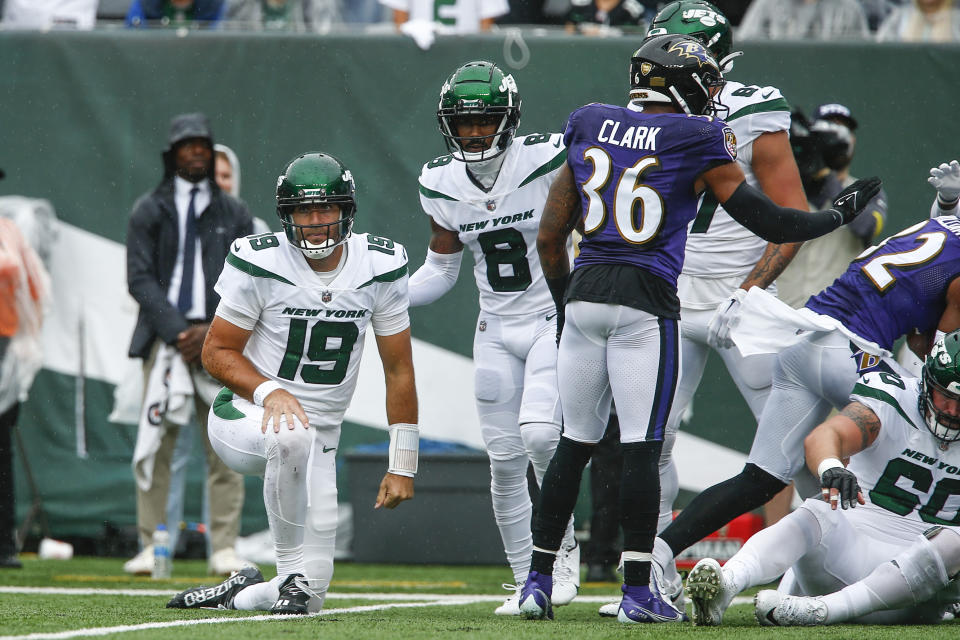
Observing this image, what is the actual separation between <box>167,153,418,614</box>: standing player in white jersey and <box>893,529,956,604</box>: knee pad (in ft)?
5.23

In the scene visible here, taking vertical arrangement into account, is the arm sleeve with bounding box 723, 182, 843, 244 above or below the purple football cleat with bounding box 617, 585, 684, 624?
above

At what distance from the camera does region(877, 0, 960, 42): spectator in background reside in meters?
7.60

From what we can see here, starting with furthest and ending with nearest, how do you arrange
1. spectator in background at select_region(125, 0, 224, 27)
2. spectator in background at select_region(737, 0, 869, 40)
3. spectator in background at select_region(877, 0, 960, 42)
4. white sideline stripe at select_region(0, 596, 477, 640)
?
spectator in background at select_region(125, 0, 224, 27)
spectator in background at select_region(737, 0, 869, 40)
spectator in background at select_region(877, 0, 960, 42)
white sideline stripe at select_region(0, 596, 477, 640)

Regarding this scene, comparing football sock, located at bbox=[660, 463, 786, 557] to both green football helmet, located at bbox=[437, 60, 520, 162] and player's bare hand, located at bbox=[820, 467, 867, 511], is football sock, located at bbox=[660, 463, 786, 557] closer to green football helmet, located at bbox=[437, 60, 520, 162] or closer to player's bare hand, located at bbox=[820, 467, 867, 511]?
player's bare hand, located at bbox=[820, 467, 867, 511]

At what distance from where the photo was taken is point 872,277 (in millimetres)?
4496

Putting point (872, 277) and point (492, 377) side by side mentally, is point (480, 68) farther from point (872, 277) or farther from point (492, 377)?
point (872, 277)

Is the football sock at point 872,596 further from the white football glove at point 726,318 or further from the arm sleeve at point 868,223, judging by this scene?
the arm sleeve at point 868,223

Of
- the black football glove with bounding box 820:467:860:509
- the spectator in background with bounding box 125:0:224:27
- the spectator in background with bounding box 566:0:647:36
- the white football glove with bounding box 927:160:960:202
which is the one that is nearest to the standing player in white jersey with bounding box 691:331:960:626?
the black football glove with bounding box 820:467:860:509

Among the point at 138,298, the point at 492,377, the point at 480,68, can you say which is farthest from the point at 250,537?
the point at 480,68

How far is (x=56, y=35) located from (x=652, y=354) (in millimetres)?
5093

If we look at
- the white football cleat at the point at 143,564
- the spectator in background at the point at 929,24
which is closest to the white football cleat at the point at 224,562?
the white football cleat at the point at 143,564

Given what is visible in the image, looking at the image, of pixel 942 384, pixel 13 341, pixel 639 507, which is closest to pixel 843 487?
pixel 942 384

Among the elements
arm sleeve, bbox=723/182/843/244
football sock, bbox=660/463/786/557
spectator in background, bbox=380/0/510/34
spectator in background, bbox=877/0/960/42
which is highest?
spectator in background, bbox=380/0/510/34

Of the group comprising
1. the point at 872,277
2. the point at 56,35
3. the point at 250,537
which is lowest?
the point at 250,537
